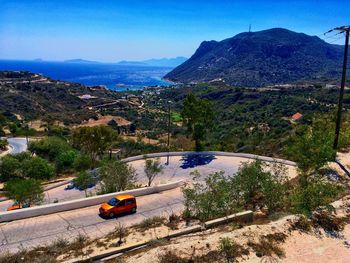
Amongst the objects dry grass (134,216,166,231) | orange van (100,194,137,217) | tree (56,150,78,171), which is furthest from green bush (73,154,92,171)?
dry grass (134,216,166,231)

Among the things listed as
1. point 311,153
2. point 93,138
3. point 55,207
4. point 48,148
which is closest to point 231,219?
point 311,153

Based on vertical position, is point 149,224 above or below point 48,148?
above

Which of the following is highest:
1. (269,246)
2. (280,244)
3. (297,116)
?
(269,246)

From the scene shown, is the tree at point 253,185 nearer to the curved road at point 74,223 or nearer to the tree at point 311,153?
the tree at point 311,153

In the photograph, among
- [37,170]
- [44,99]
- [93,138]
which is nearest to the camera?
[37,170]

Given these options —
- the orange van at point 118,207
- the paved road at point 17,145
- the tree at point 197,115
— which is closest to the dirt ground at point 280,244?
the orange van at point 118,207

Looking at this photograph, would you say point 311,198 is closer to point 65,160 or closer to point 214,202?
point 214,202

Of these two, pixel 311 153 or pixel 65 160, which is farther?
pixel 65 160
